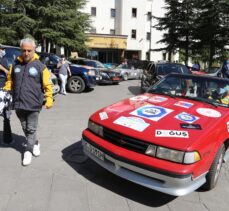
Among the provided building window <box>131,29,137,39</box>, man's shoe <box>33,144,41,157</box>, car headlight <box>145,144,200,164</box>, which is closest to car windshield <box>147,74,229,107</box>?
car headlight <box>145,144,200,164</box>

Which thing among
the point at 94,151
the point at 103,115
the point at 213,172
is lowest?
the point at 213,172

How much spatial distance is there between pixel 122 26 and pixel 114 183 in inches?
1613

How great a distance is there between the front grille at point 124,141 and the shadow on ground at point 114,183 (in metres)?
0.65

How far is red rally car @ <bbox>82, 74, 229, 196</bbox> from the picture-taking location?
3393 millimetres

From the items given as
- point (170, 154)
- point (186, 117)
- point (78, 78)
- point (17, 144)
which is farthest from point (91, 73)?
point (170, 154)

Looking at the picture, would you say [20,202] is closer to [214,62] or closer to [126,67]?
[126,67]

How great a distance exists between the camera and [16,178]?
4176 mm

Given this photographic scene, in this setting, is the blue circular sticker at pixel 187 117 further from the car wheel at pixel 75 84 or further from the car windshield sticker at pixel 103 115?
the car wheel at pixel 75 84

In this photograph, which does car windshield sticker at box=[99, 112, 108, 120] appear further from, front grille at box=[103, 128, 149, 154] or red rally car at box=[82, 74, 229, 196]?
front grille at box=[103, 128, 149, 154]

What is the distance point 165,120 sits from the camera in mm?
3973

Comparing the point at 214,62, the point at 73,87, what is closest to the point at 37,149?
the point at 73,87

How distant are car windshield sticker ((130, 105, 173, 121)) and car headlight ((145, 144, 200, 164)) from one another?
593 mm

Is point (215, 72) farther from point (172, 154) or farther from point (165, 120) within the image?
point (172, 154)

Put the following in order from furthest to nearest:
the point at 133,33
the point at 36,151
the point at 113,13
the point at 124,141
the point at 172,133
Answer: the point at 133,33 → the point at 113,13 → the point at 36,151 → the point at 124,141 → the point at 172,133
